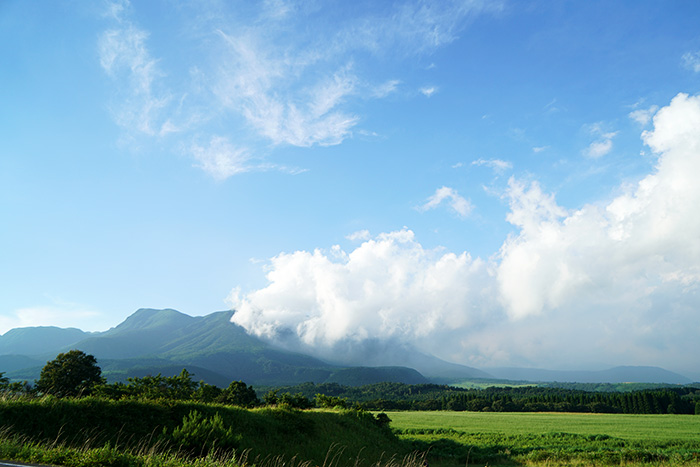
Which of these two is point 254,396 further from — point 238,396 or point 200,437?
point 200,437

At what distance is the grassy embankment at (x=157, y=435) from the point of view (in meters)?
10.1

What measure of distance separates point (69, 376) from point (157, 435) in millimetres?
38973

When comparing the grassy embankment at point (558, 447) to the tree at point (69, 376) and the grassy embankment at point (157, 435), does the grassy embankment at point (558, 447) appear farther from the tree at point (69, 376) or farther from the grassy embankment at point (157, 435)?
the tree at point (69, 376)

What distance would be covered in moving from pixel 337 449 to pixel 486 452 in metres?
24.3

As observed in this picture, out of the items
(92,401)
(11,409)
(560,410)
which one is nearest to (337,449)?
(92,401)

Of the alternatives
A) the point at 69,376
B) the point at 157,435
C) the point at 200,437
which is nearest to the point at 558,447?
the point at 200,437

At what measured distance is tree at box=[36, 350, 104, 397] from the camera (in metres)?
46.9

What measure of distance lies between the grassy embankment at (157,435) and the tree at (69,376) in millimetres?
31179

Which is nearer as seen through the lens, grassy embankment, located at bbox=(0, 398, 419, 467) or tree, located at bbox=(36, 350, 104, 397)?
grassy embankment, located at bbox=(0, 398, 419, 467)

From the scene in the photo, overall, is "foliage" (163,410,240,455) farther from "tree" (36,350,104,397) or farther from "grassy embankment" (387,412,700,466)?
"tree" (36,350,104,397)

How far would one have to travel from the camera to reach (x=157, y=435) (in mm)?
20031

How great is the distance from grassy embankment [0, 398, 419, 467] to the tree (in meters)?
31.2

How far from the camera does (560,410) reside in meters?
131

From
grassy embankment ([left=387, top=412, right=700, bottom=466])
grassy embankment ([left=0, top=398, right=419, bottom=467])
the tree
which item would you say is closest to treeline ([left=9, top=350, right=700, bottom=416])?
the tree
